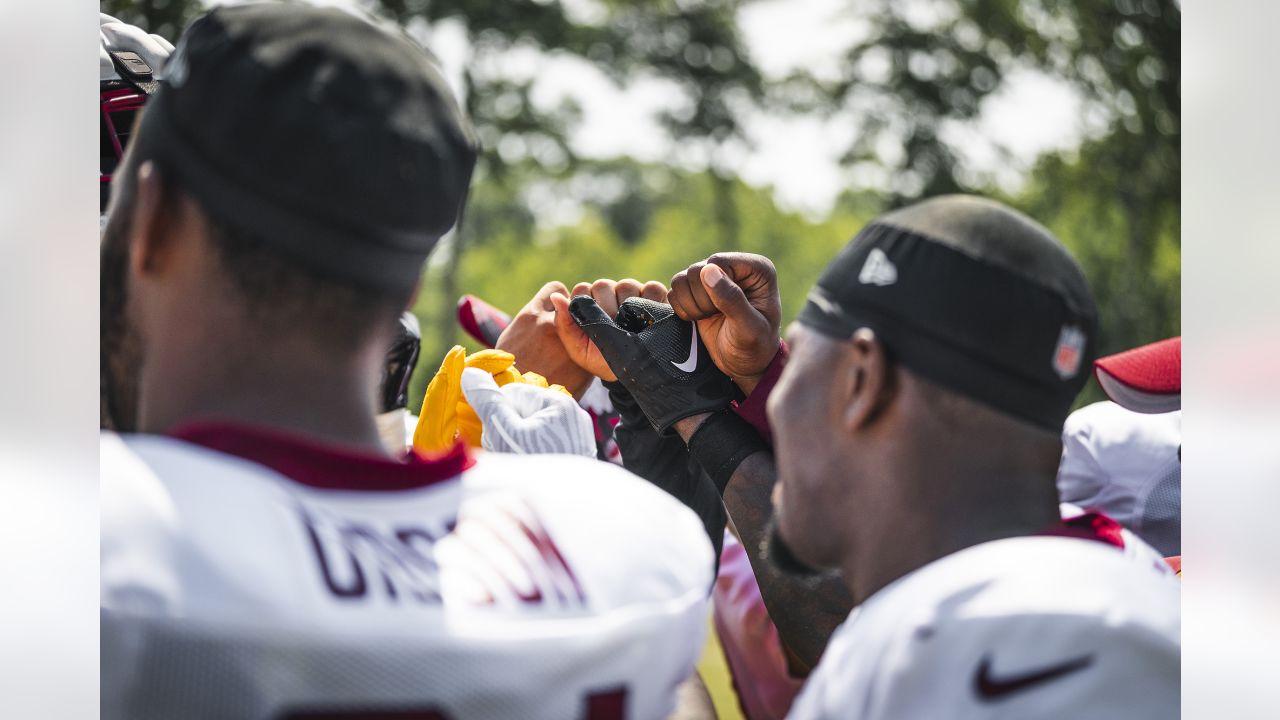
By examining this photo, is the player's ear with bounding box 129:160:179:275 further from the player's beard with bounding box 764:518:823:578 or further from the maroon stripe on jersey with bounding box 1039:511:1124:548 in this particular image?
the maroon stripe on jersey with bounding box 1039:511:1124:548

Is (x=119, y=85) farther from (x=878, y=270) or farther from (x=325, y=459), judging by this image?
(x=878, y=270)

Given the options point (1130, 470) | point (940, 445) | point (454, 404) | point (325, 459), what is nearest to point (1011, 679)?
point (940, 445)

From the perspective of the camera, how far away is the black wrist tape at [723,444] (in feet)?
5.67

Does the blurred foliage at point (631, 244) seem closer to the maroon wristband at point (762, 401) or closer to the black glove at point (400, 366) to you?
the black glove at point (400, 366)

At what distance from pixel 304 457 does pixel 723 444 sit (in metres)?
1.00

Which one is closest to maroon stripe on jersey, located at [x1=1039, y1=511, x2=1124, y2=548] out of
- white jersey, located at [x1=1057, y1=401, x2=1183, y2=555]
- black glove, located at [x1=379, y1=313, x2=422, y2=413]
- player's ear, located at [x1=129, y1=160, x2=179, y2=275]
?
player's ear, located at [x1=129, y1=160, x2=179, y2=275]

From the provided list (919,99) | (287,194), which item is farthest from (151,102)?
(919,99)

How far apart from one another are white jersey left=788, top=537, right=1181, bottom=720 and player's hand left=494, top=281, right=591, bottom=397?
1.37 metres

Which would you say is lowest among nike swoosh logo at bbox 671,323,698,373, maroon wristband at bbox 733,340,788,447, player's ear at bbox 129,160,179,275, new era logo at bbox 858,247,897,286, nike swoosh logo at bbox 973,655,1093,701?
maroon wristband at bbox 733,340,788,447

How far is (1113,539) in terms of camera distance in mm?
1135

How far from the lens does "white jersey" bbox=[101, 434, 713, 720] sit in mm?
685

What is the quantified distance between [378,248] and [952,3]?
14161mm
